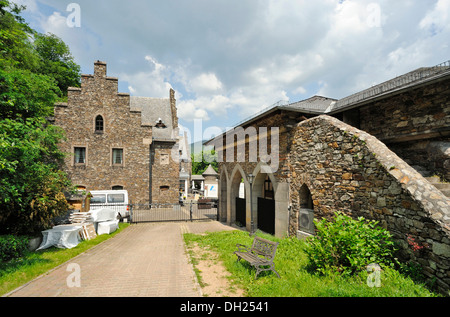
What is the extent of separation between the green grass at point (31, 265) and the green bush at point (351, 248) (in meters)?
7.27

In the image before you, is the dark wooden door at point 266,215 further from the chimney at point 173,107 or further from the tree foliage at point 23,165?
the chimney at point 173,107

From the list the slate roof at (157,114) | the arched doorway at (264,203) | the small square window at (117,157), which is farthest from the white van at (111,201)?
the arched doorway at (264,203)

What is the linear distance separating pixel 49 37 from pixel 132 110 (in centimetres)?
1468

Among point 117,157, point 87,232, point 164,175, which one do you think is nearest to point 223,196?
point 164,175

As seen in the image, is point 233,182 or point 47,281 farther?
point 233,182

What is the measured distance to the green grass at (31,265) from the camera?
5.06 metres

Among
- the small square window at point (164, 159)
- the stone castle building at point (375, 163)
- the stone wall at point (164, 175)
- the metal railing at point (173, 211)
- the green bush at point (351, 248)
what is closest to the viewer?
the stone castle building at point (375, 163)

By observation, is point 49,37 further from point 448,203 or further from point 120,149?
point 448,203

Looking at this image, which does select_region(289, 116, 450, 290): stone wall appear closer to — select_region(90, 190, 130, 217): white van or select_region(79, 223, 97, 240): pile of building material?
select_region(79, 223, 97, 240): pile of building material

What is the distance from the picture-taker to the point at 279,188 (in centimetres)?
905

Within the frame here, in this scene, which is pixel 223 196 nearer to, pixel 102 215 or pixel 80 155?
pixel 102 215

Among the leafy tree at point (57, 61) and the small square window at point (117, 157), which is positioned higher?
the leafy tree at point (57, 61)
